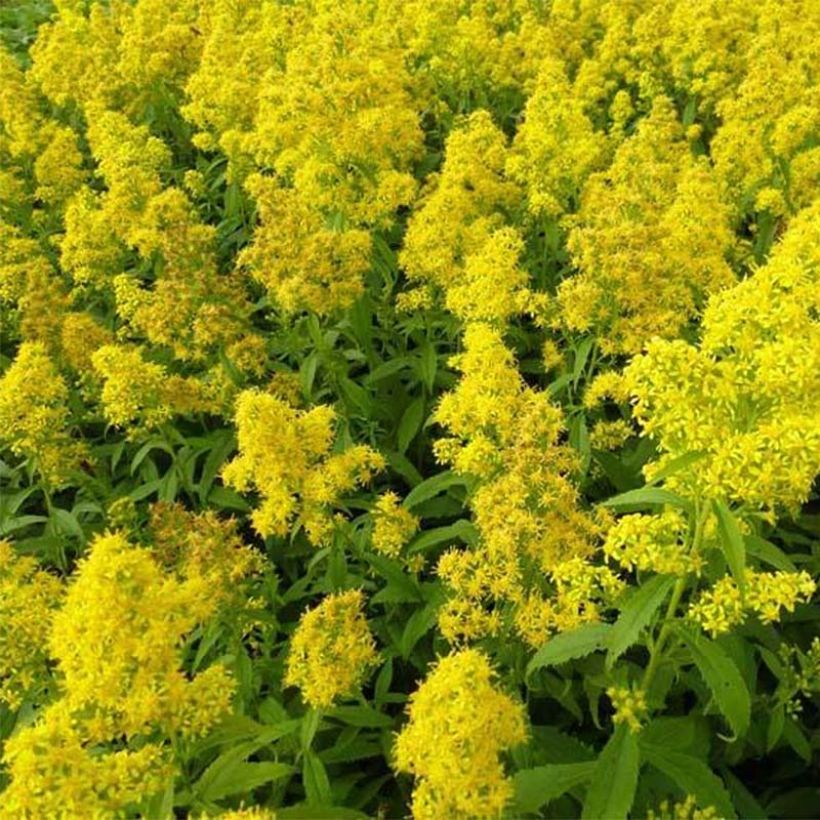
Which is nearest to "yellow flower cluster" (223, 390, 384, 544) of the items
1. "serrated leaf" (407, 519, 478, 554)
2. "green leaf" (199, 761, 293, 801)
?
"serrated leaf" (407, 519, 478, 554)

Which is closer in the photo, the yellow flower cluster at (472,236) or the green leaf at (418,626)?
the green leaf at (418,626)

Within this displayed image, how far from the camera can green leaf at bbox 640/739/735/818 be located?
2.78 meters

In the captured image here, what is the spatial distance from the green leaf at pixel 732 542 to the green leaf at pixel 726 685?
0.22m

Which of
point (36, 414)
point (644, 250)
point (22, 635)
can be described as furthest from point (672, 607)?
point (36, 414)

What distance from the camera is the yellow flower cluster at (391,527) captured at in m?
3.81

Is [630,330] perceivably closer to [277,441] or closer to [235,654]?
[277,441]

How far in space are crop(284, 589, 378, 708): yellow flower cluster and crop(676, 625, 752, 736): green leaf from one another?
1.02 metres

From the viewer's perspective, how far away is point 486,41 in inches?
278

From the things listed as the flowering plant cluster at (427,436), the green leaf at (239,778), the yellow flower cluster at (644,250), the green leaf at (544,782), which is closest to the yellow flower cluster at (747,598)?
the flowering plant cluster at (427,436)

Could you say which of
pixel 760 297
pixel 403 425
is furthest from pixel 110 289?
pixel 760 297

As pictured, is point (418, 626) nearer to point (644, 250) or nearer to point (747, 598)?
point (747, 598)

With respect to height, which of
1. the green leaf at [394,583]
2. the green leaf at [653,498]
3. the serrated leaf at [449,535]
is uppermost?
the green leaf at [653,498]

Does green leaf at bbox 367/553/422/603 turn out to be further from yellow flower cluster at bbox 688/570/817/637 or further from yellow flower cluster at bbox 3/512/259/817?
yellow flower cluster at bbox 688/570/817/637

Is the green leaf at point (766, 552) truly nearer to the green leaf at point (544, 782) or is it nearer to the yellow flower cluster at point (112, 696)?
the green leaf at point (544, 782)
